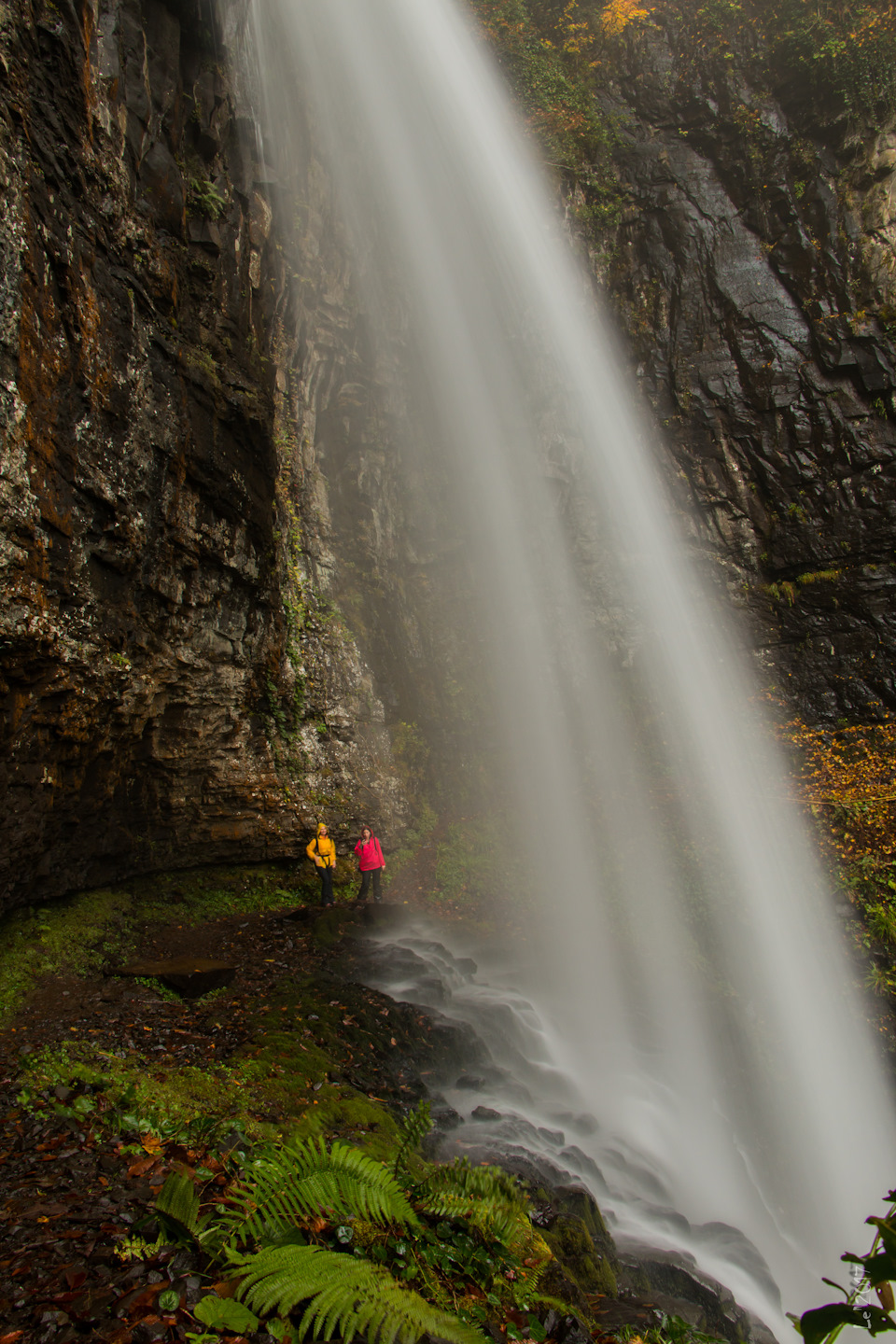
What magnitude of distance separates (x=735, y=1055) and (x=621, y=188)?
1930 cm

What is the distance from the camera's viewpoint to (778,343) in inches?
576

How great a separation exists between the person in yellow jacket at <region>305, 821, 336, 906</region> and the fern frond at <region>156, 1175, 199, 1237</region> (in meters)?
6.61

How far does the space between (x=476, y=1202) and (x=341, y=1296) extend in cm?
93

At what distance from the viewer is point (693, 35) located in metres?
17.2

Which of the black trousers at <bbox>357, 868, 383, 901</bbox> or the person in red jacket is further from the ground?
the person in red jacket

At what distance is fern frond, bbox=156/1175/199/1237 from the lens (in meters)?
2.54

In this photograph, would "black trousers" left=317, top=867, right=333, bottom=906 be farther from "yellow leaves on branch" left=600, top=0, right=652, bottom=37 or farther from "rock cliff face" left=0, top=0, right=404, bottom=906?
"yellow leaves on branch" left=600, top=0, right=652, bottom=37

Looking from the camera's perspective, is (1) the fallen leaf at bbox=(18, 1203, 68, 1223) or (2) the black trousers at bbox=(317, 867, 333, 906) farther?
(2) the black trousers at bbox=(317, 867, 333, 906)

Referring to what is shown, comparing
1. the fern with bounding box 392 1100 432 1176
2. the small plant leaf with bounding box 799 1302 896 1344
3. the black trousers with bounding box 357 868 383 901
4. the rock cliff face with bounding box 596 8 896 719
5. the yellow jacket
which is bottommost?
the black trousers with bounding box 357 868 383 901

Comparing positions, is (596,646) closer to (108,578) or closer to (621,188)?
(108,578)

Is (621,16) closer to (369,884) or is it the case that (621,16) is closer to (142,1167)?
(369,884)

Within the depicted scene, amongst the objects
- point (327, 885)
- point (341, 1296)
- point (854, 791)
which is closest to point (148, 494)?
point (327, 885)

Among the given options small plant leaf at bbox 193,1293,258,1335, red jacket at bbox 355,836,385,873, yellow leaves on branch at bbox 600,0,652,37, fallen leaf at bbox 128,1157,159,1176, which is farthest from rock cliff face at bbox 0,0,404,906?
yellow leaves on branch at bbox 600,0,652,37

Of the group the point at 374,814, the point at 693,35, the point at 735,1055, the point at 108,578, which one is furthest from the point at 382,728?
the point at 693,35
